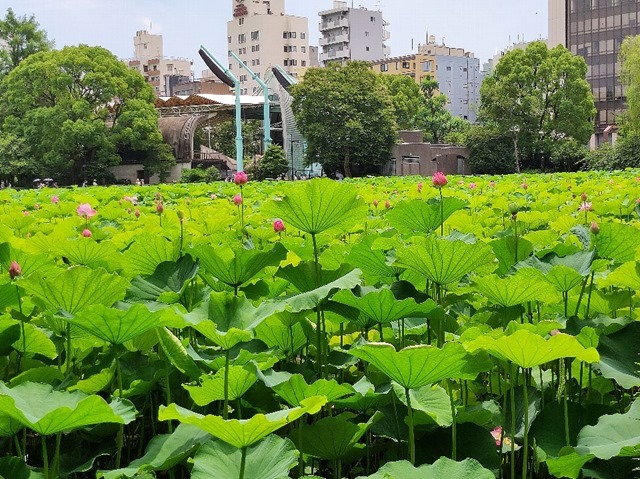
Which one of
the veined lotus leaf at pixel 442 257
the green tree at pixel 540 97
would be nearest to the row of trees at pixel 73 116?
the green tree at pixel 540 97

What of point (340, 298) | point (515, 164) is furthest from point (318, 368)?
point (515, 164)

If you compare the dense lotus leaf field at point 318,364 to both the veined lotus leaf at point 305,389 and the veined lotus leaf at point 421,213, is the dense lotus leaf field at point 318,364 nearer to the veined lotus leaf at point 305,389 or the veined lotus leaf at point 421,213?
the veined lotus leaf at point 305,389

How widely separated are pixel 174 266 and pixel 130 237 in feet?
1.81

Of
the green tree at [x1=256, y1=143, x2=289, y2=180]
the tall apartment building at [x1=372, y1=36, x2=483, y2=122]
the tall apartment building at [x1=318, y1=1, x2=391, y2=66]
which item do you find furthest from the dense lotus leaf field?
the tall apartment building at [x1=318, y1=1, x2=391, y2=66]

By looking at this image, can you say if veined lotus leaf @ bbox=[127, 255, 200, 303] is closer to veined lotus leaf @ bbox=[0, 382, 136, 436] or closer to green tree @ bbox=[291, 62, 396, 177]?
veined lotus leaf @ bbox=[0, 382, 136, 436]

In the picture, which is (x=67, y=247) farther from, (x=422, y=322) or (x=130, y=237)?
(x=422, y=322)

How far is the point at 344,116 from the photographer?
28156 millimetres

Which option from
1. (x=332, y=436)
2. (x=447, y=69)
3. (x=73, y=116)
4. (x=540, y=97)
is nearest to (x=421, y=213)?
(x=332, y=436)

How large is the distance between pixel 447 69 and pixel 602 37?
19220 millimetres

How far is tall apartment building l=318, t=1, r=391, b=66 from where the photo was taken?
60.5 metres

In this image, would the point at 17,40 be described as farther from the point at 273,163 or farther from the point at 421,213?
the point at 421,213

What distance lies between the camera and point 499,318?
1145 millimetres

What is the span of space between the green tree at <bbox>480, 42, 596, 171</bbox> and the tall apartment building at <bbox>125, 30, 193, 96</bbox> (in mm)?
48586

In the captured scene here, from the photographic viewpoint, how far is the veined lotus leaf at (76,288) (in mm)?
871
